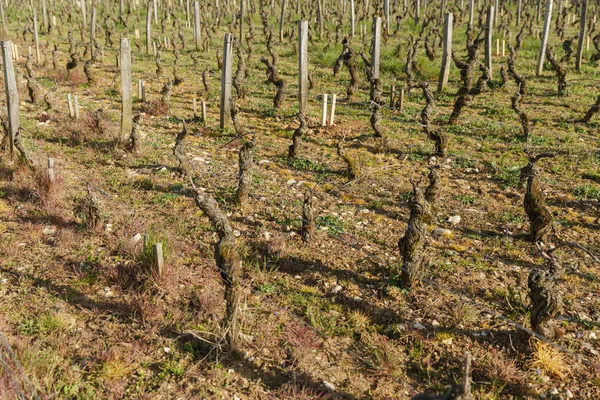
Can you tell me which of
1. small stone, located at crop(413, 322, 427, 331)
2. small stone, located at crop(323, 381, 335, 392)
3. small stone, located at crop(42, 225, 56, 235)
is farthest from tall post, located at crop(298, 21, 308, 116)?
small stone, located at crop(323, 381, 335, 392)

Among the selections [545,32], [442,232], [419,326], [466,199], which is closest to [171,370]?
[419,326]

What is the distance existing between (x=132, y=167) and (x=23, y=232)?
2.84 metres

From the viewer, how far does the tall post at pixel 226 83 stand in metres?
11.3

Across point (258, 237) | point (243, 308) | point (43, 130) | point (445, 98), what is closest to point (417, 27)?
point (445, 98)

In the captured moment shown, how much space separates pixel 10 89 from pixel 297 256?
21.8 ft

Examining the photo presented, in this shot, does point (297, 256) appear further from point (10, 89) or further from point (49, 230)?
point (10, 89)

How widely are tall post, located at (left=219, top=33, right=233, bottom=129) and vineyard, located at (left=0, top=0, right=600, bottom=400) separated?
0.07 m

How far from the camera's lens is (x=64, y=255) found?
666 centimetres

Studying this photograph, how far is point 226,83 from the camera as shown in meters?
11.5

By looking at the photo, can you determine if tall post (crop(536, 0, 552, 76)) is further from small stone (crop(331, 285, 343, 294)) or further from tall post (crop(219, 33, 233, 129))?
small stone (crop(331, 285, 343, 294))

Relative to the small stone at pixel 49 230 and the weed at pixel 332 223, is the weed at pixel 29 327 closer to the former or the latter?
the small stone at pixel 49 230

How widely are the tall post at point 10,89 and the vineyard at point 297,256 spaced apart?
0.04 metres

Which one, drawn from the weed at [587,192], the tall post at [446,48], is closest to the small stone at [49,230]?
the weed at [587,192]

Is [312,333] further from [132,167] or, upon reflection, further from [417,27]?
[417,27]
